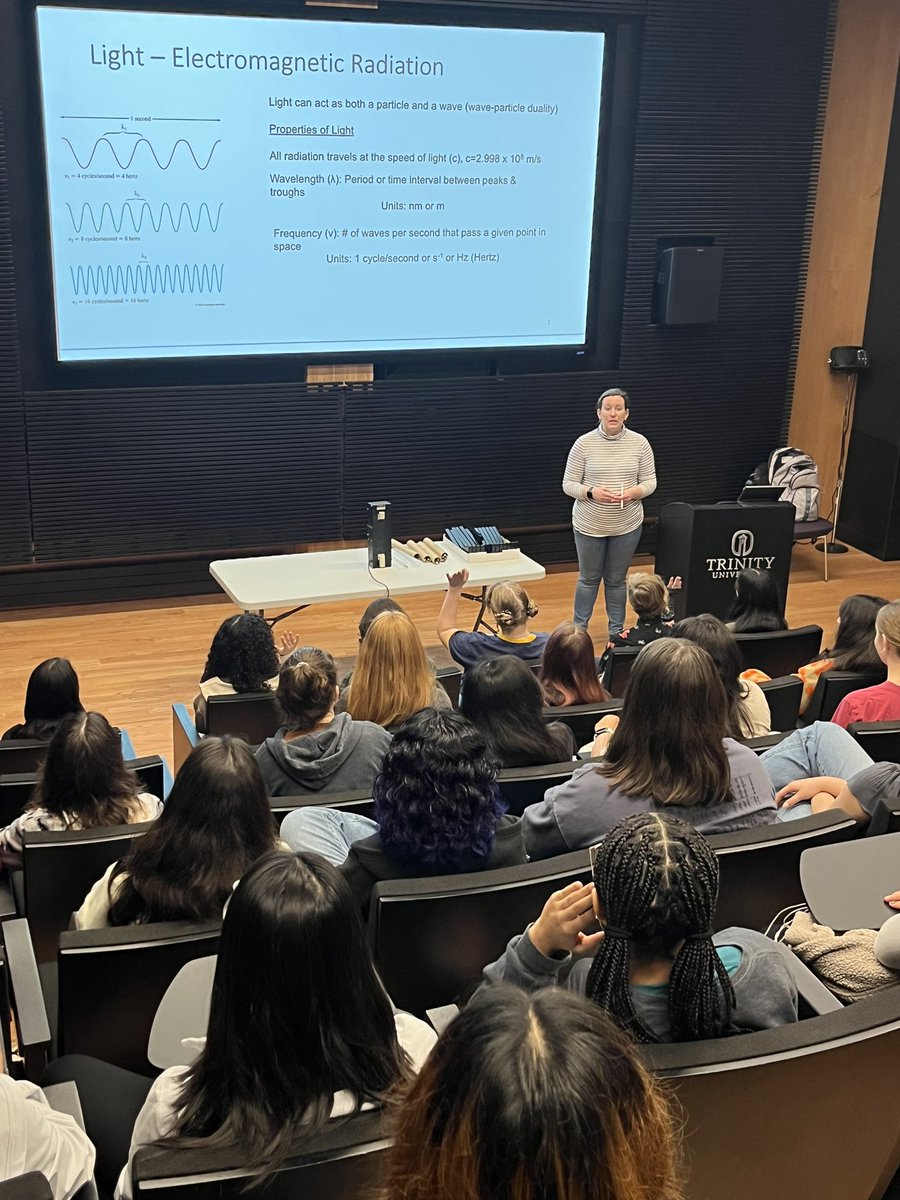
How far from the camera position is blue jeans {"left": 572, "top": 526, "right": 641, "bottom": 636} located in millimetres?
5914

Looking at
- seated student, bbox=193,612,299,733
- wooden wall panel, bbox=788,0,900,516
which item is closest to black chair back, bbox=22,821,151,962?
seated student, bbox=193,612,299,733

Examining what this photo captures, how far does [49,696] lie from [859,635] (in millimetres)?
2473

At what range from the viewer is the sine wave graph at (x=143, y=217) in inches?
239

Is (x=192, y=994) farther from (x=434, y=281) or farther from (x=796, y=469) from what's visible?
(x=796, y=469)

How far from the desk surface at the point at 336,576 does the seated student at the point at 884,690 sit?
2.06 metres

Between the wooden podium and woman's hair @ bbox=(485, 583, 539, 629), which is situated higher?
woman's hair @ bbox=(485, 583, 539, 629)

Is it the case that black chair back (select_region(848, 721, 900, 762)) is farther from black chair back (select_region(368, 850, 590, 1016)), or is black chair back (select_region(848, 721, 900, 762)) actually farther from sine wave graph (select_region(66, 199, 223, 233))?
sine wave graph (select_region(66, 199, 223, 233))

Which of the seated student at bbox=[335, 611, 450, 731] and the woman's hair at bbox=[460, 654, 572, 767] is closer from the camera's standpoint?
the woman's hair at bbox=[460, 654, 572, 767]

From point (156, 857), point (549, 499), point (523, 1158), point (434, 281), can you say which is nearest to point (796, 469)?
point (549, 499)

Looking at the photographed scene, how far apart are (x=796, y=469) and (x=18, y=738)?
5.16 metres

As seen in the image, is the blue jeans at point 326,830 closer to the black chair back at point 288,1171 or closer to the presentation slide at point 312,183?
the black chair back at point 288,1171

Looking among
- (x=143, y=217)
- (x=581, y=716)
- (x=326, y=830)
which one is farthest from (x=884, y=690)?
(x=143, y=217)

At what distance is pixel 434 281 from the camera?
22.3 ft

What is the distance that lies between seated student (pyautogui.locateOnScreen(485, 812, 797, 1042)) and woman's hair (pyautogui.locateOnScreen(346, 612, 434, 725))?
5.94 feet
